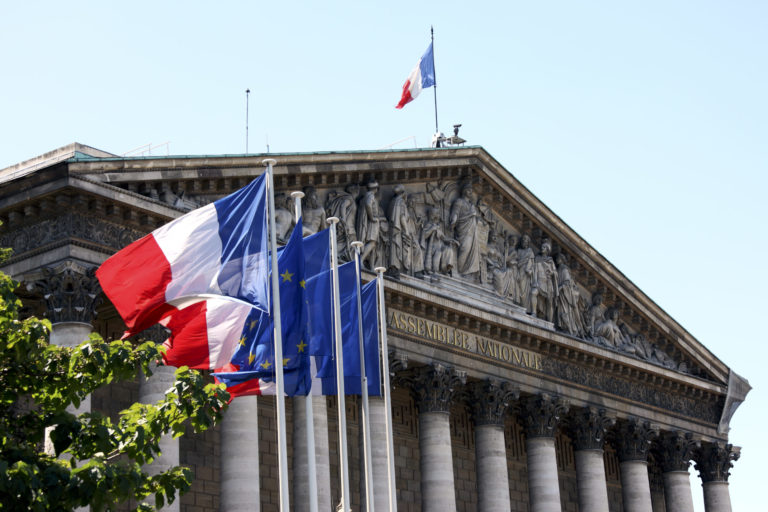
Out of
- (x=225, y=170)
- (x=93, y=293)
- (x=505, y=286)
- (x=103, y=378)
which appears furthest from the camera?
(x=505, y=286)

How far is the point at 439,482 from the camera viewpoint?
3500 centimetres

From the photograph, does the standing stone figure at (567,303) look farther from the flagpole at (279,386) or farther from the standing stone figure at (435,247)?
the flagpole at (279,386)

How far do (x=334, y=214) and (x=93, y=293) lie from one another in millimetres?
7719

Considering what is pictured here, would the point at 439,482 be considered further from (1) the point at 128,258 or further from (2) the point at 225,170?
(1) the point at 128,258

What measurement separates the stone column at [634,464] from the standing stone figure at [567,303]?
12.9 ft

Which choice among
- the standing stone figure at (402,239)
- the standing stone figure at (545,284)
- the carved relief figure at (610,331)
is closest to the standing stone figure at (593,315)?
the carved relief figure at (610,331)

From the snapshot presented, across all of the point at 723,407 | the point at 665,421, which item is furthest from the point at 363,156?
the point at 723,407

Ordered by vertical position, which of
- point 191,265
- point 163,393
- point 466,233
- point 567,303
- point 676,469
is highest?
point 466,233

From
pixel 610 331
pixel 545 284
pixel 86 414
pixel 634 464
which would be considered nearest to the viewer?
pixel 86 414

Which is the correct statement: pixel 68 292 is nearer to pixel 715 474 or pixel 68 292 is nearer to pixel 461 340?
pixel 461 340

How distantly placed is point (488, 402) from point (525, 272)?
484 centimetres

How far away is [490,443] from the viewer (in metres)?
37.3

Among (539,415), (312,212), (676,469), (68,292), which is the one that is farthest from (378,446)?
(676,469)

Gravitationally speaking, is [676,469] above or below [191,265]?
above
